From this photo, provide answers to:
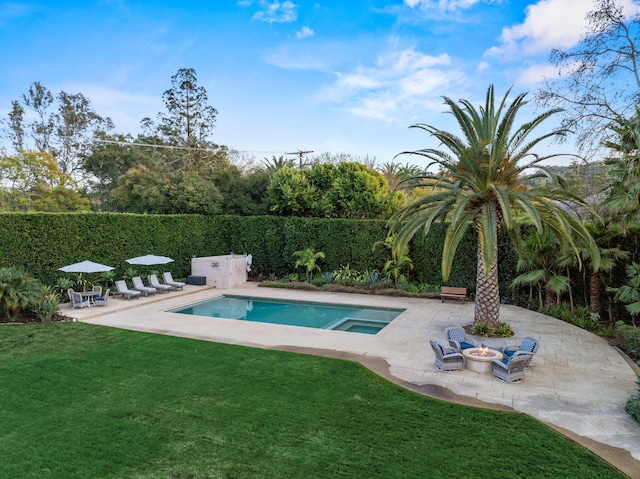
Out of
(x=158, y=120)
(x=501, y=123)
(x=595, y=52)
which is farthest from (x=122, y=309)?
(x=158, y=120)

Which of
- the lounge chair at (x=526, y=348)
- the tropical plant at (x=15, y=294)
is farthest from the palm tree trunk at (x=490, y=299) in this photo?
the tropical plant at (x=15, y=294)

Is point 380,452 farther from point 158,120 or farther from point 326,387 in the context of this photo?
point 158,120

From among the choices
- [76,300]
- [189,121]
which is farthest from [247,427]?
[189,121]

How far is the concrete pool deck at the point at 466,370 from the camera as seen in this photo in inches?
263

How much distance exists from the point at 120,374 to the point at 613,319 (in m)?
15.3

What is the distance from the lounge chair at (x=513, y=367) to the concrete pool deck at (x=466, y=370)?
0.17 m

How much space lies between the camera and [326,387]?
794 cm

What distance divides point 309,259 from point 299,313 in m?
5.57

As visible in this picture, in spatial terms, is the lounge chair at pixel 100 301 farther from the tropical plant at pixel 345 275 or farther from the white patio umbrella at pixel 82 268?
the tropical plant at pixel 345 275

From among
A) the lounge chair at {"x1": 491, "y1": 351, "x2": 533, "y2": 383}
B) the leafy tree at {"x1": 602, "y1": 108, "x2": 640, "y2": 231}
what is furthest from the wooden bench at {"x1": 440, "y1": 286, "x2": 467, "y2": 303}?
the lounge chair at {"x1": 491, "y1": 351, "x2": 533, "y2": 383}

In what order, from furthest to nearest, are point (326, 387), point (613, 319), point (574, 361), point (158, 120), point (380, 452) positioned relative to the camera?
point (158, 120)
point (613, 319)
point (574, 361)
point (326, 387)
point (380, 452)

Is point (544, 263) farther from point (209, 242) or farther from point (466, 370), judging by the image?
point (209, 242)

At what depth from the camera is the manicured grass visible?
17.2 ft

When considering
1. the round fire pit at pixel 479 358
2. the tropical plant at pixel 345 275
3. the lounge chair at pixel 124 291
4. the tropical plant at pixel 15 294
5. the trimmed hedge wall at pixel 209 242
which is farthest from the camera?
the tropical plant at pixel 345 275
